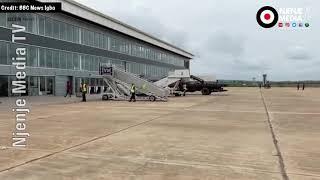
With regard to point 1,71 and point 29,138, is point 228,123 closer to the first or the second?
point 29,138

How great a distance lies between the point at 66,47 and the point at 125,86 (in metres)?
11.5

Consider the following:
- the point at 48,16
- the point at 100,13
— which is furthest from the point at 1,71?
the point at 100,13

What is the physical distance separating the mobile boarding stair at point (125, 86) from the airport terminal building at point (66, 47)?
742cm

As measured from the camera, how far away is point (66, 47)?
4328cm

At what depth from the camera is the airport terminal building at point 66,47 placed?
3466 centimetres

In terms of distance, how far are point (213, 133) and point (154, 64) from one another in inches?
2586

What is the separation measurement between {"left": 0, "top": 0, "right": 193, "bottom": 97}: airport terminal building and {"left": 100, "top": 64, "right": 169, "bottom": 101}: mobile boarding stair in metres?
7.42

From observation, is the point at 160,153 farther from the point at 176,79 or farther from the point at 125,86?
the point at 176,79

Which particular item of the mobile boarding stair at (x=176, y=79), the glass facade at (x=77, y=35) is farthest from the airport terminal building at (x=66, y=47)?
the mobile boarding stair at (x=176, y=79)

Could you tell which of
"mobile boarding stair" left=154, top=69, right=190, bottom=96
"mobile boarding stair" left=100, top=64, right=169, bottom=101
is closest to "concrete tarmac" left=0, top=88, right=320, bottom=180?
"mobile boarding stair" left=100, top=64, right=169, bottom=101

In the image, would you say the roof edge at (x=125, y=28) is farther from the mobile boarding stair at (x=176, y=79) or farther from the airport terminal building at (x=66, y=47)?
the mobile boarding stair at (x=176, y=79)

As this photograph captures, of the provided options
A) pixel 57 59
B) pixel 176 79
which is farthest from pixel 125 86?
pixel 176 79

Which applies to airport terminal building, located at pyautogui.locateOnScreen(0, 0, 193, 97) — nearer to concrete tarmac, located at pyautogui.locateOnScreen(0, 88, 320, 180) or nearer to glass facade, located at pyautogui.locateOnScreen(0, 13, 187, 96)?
glass facade, located at pyautogui.locateOnScreen(0, 13, 187, 96)

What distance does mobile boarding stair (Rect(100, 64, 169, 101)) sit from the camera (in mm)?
34594
